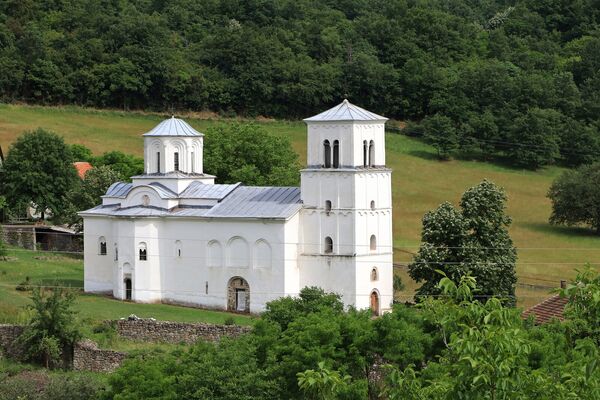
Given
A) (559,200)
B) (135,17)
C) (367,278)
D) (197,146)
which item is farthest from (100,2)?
(367,278)

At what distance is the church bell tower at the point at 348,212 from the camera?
5641cm

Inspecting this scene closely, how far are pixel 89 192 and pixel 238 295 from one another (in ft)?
49.0

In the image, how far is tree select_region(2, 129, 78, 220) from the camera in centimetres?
7500

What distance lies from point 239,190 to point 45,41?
159 feet

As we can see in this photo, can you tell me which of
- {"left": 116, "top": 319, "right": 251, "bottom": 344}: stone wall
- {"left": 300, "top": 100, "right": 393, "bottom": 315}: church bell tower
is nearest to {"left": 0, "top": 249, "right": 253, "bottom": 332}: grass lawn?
{"left": 116, "top": 319, "right": 251, "bottom": 344}: stone wall

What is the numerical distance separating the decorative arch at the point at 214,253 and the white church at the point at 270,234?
4cm

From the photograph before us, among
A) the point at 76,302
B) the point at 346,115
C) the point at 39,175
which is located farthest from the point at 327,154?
the point at 39,175

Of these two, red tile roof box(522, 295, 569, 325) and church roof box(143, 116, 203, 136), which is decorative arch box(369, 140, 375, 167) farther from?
red tile roof box(522, 295, 569, 325)

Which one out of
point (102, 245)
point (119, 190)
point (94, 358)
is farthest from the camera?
point (119, 190)

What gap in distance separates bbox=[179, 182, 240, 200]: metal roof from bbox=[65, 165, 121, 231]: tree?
1031cm

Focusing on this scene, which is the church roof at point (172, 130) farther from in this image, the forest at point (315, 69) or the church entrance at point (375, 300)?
the forest at point (315, 69)

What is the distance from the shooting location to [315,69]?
10531 centimetres

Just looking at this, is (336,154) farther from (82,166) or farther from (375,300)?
(82,166)

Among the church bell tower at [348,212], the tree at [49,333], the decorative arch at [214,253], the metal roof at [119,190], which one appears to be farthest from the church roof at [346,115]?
the tree at [49,333]
